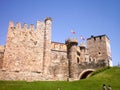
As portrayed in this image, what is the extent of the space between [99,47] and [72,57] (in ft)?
62.5

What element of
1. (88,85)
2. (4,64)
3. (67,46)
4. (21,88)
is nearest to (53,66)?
(67,46)

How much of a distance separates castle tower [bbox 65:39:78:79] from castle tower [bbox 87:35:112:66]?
15185 millimetres

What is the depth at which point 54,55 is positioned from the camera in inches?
1955

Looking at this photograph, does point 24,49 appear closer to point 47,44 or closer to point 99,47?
point 47,44

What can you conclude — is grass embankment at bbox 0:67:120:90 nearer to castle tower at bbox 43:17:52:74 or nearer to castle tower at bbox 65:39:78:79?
castle tower at bbox 65:39:78:79

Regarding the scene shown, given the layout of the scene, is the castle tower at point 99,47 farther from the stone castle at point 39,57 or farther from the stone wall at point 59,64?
the stone castle at point 39,57

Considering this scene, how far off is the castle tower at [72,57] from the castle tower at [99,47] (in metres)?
15.2

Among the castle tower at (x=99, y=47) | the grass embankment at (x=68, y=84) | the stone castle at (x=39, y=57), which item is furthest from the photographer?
the castle tower at (x=99, y=47)

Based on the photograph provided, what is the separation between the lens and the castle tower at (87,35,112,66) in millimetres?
63094

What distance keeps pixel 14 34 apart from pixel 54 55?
38.3 ft

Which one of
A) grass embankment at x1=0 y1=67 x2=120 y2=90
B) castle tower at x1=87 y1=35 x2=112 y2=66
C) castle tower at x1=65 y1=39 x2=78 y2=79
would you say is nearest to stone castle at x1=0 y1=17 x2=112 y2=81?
castle tower at x1=65 y1=39 x2=78 y2=79

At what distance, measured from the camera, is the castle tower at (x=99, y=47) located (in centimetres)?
6309

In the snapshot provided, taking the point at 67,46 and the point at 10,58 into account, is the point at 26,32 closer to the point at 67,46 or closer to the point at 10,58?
the point at 10,58

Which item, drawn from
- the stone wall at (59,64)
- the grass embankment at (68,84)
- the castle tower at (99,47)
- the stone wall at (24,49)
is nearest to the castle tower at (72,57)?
the stone wall at (59,64)
